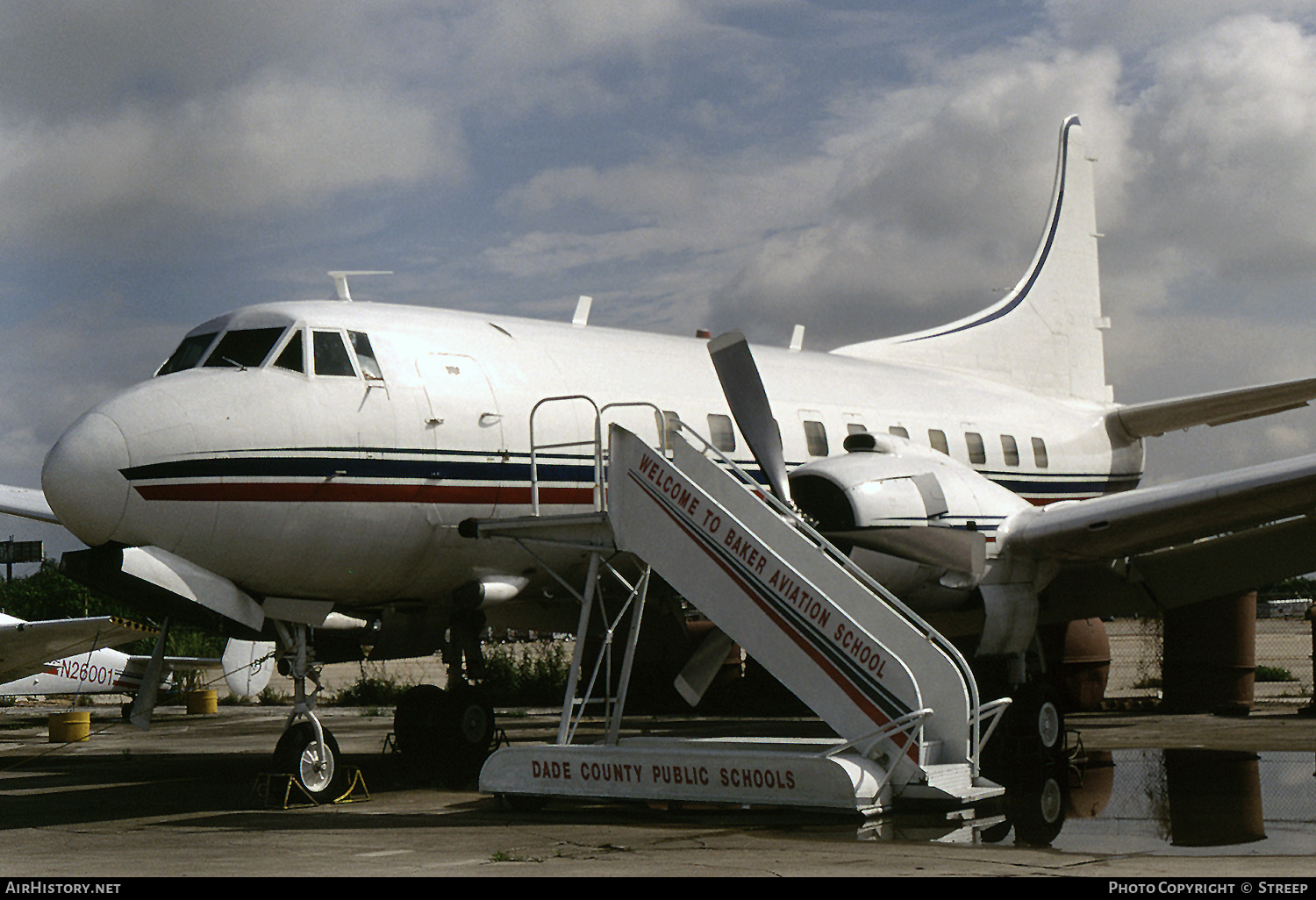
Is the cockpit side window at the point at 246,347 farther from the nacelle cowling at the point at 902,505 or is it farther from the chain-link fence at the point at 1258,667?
the chain-link fence at the point at 1258,667

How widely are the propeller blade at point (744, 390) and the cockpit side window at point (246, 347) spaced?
3861 mm

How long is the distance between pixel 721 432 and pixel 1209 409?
701 cm

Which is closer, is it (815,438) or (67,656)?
(815,438)

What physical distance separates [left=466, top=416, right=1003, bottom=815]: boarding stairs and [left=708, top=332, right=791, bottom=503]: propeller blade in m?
1.33

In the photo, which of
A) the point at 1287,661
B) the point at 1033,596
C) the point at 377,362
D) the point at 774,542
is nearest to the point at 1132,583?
the point at 1033,596

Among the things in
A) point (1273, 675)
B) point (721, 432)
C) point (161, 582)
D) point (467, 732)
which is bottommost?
point (467, 732)

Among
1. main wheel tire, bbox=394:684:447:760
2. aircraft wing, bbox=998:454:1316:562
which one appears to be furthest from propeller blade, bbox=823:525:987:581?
main wheel tire, bbox=394:684:447:760

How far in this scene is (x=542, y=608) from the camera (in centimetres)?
1458

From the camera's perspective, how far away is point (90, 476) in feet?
33.2

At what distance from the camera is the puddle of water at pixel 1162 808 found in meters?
8.27

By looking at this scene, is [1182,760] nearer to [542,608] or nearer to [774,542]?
[774,542]

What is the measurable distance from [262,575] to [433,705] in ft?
10.1

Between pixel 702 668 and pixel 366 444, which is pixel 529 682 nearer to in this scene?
pixel 702 668

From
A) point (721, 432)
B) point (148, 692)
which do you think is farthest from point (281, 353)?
point (721, 432)
